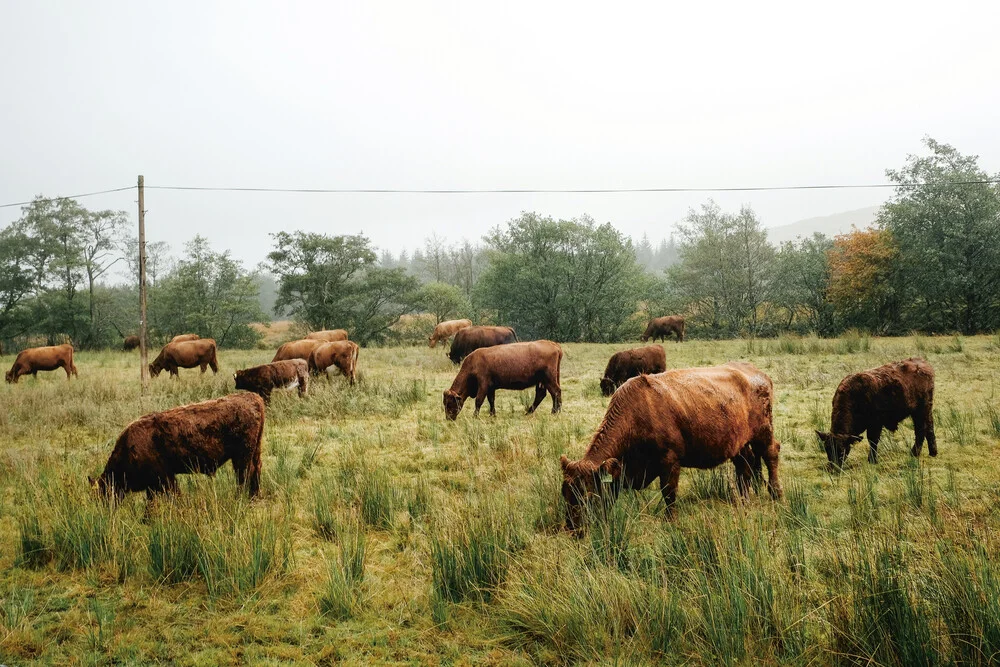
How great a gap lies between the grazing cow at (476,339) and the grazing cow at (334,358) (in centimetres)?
678

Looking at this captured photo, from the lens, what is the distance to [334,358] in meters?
17.2

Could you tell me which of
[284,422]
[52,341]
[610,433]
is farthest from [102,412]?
[52,341]

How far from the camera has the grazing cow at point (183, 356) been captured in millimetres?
19969

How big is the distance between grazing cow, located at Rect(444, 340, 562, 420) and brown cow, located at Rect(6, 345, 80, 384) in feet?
56.1

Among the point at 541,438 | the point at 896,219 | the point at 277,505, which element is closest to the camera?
the point at 277,505

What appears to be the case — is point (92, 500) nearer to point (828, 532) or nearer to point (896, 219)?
point (828, 532)

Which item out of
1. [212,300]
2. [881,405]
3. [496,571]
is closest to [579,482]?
[496,571]

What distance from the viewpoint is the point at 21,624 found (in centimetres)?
366

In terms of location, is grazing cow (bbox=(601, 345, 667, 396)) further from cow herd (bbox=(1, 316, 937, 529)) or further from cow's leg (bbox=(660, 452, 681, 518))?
cow's leg (bbox=(660, 452, 681, 518))

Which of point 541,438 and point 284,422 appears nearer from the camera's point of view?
point 541,438

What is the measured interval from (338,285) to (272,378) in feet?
102

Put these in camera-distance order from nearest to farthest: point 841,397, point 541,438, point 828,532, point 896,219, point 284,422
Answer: point 828,532 < point 841,397 < point 541,438 < point 284,422 < point 896,219

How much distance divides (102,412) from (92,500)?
24.0 ft

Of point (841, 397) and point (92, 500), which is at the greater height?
point (841, 397)
